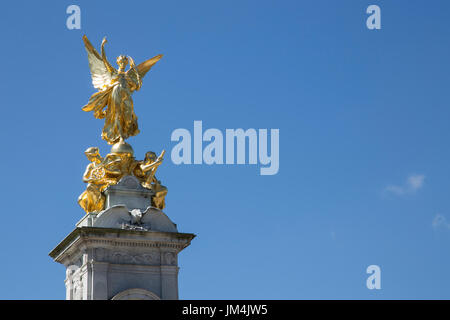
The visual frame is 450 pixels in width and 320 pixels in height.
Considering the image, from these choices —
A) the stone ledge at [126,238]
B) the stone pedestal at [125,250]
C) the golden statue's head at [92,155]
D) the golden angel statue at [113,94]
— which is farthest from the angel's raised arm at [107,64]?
the stone ledge at [126,238]

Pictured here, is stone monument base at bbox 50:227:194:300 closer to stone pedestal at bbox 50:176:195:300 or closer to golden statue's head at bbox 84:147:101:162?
stone pedestal at bbox 50:176:195:300

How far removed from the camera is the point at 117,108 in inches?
1319

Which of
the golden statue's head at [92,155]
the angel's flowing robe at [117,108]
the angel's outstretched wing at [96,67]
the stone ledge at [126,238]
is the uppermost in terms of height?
the angel's outstretched wing at [96,67]

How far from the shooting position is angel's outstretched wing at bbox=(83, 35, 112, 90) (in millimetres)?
34031

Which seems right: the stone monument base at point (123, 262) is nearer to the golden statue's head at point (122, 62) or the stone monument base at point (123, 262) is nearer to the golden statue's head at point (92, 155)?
the golden statue's head at point (92, 155)

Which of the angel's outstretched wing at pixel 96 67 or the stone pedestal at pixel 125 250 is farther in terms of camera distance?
the angel's outstretched wing at pixel 96 67

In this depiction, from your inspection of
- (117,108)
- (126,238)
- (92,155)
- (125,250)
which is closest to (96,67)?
(117,108)

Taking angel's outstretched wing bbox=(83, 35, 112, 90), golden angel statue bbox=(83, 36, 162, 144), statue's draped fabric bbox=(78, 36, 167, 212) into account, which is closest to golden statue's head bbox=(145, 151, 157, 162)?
statue's draped fabric bbox=(78, 36, 167, 212)

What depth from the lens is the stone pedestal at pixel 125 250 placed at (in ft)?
101

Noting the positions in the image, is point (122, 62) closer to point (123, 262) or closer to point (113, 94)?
point (113, 94)

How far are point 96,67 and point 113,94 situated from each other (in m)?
1.37

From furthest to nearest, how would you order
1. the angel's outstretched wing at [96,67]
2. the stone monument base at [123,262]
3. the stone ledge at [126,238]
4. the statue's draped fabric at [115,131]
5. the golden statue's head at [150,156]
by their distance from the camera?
the angel's outstretched wing at [96,67] → the golden statue's head at [150,156] → the statue's draped fabric at [115,131] → the stone ledge at [126,238] → the stone monument base at [123,262]
